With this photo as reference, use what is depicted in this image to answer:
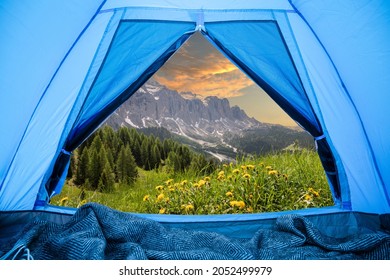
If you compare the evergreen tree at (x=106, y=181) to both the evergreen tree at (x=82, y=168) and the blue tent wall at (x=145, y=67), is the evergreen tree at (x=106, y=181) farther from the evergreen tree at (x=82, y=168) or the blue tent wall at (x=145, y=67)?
the blue tent wall at (x=145, y=67)

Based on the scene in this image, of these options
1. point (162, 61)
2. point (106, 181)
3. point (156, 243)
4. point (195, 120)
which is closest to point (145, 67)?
point (162, 61)

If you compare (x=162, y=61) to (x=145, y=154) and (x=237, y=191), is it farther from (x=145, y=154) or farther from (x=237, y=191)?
(x=145, y=154)

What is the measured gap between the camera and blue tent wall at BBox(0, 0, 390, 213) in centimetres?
215

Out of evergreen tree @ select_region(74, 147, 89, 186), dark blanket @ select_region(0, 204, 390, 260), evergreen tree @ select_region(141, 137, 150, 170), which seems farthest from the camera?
evergreen tree @ select_region(141, 137, 150, 170)

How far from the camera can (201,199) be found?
121 inches

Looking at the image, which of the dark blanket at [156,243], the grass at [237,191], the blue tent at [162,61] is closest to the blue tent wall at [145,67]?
the blue tent at [162,61]

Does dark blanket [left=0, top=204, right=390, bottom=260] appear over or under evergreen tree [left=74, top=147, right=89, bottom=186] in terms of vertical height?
under

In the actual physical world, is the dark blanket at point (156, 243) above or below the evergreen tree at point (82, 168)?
below

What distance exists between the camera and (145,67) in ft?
8.09

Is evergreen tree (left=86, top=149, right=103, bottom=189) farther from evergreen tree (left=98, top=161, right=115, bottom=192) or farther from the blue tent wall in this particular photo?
the blue tent wall

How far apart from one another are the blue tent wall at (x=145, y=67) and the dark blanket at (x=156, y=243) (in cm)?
47

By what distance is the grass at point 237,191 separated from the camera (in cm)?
302

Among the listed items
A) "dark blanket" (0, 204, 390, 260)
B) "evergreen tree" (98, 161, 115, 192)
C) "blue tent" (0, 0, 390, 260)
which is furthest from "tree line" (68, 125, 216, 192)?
"dark blanket" (0, 204, 390, 260)

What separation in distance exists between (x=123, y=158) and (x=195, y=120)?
3.21 ft
